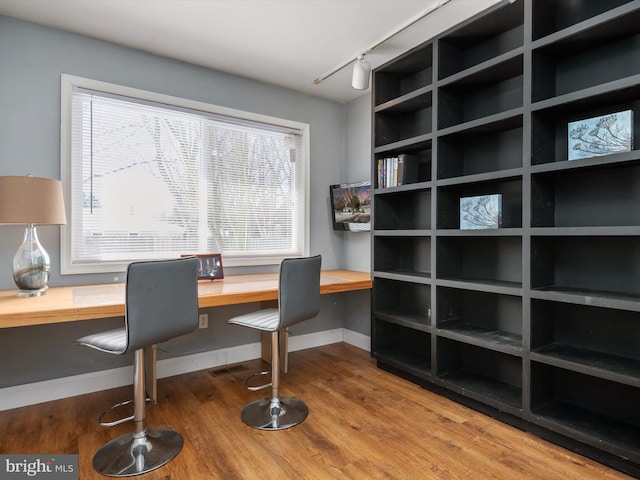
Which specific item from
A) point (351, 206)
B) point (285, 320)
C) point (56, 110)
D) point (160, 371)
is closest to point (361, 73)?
point (351, 206)

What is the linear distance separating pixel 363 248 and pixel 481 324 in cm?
138

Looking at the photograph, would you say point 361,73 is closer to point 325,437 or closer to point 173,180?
point 173,180

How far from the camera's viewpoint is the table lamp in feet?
6.71

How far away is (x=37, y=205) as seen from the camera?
2105 millimetres

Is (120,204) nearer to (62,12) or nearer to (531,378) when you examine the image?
(62,12)

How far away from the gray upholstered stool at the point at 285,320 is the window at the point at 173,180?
1073 millimetres

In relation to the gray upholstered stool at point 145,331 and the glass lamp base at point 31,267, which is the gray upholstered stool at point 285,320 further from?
the glass lamp base at point 31,267

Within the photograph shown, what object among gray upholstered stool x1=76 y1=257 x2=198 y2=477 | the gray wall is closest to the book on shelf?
the gray wall

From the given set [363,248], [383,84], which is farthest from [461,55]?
[363,248]

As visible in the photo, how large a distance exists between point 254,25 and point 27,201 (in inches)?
68.3

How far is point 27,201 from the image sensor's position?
2.08 metres

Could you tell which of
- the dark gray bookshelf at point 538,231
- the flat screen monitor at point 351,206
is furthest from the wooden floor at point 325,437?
the flat screen monitor at point 351,206

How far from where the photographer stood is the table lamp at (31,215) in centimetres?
204

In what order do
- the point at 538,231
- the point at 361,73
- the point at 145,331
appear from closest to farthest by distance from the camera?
the point at 145,331, the point at 538,231, the point at 361,73
